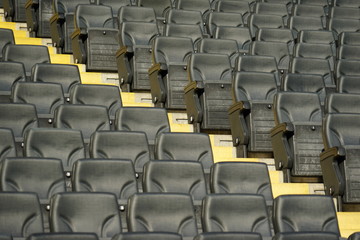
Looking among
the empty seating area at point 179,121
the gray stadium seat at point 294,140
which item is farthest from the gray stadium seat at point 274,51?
the gray stadium seat at point 294,140

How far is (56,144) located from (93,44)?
58 cm

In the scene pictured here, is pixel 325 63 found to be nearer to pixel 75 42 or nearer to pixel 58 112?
pixel 75 42

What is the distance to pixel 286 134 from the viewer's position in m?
1.60

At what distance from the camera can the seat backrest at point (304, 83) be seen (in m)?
1.79

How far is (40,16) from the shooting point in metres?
2.12

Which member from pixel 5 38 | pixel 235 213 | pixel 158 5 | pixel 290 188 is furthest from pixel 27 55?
pixel 235 213

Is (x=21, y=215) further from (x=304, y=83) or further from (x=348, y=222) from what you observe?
(x=304, y=83)

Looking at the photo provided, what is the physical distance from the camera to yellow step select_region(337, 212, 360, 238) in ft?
4.83

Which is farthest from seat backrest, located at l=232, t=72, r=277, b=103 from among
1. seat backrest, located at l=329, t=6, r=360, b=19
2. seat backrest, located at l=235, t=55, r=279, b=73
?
seat backrest, located at l=329, t=6, r=360, b=19

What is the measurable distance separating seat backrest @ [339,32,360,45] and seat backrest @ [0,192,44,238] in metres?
1.29

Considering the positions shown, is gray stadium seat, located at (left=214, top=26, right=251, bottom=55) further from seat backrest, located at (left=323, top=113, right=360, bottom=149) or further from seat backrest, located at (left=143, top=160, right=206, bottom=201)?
seat backrest, located at (left=143, top=160, right=206, bottom=201)

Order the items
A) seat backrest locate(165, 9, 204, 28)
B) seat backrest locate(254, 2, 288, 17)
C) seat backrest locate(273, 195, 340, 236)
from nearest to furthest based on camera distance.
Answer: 1. seat backrest locate(273, 195, 340, 236)
2. seat backrest locate(165, 9, 204, 28)
3. seat backrest locate(254, 2, 288, 17)

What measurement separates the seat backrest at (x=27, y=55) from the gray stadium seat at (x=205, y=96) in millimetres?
349

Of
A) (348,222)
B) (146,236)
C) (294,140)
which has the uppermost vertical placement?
(146,236)
